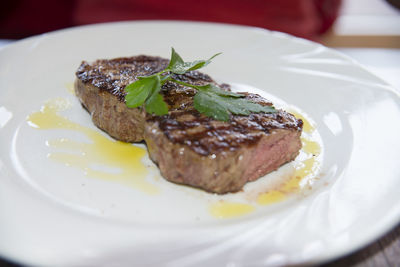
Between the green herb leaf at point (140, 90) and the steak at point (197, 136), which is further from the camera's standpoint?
the green herb leaf at point (140, 90)

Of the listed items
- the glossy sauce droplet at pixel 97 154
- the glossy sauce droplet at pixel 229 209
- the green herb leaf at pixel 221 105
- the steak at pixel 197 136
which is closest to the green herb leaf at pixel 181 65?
the steak at pixel 197 136

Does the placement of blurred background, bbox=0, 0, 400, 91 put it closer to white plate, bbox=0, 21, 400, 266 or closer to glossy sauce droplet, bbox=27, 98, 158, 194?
white plate, bbox=0, 21, 400, 266

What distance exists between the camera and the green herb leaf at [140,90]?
281 centimetres

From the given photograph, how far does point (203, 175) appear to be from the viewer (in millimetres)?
2521

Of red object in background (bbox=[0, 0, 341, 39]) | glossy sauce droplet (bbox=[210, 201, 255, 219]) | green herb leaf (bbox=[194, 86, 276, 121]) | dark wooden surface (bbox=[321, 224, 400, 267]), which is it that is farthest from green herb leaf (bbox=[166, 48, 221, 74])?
red object in background (bbox=[0, 0, 341, 39])

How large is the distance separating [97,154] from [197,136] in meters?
0.83

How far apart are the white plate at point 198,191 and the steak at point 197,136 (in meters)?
0.15

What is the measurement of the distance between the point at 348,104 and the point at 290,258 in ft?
6.28

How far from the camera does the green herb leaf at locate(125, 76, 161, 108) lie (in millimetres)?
2811

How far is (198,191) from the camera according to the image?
2.60m

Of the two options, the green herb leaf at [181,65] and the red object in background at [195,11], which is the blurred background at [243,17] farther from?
the green herb leaf at [181,65]

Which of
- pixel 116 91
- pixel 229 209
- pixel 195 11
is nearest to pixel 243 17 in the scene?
pixel 195 11

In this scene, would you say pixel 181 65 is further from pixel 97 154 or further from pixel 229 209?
pixel 229 209

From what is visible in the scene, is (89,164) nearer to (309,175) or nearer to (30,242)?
(30,242)
